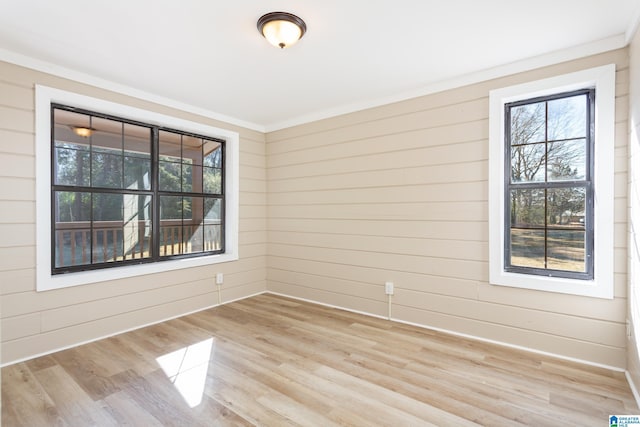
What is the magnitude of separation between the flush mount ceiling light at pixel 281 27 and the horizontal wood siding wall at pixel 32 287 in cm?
203

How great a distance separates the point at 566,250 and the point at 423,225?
1247 mm

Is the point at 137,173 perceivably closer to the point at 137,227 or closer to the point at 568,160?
the point at 137,227

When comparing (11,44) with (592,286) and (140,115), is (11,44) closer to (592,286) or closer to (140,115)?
(140,115)

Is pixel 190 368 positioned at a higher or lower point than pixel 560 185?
lower

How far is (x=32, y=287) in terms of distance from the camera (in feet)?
9.09

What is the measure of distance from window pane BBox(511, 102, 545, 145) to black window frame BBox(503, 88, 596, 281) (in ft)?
0.11

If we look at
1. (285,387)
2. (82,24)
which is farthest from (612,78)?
(82,24)

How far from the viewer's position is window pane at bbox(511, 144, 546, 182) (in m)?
2.87

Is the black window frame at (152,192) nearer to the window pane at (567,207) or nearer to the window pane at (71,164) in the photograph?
the window pane at (71,164)

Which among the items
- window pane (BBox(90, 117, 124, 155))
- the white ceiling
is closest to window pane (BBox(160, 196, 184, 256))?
window pane (BBox(90, 117, 124, 155))

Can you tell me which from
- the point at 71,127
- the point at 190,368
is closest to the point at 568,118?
the point at 190,368

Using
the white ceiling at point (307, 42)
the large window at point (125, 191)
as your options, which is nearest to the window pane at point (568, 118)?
the white ceiling at point (307, 42)

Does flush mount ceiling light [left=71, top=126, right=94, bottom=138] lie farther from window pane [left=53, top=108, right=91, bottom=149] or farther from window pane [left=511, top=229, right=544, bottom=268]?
window pane [left=511, top=229, right=544, bottom=268]

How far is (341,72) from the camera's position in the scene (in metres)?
3.10
